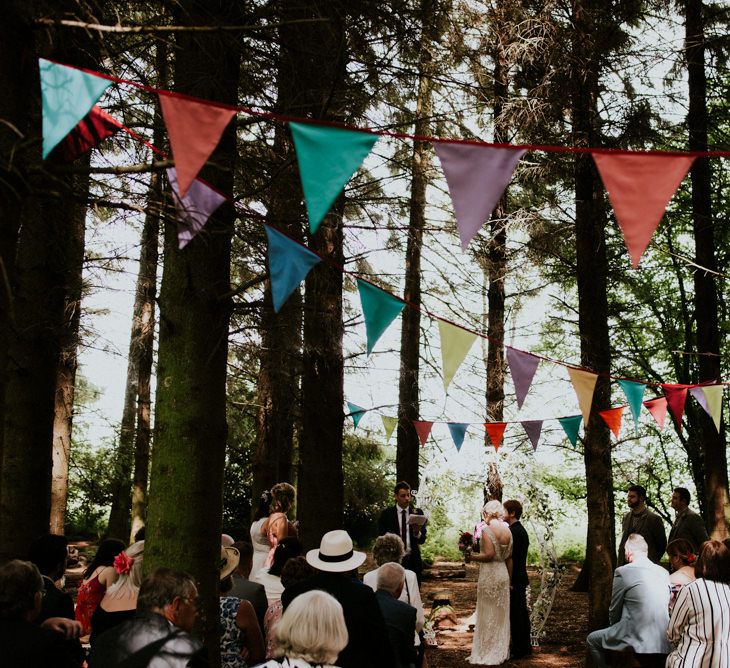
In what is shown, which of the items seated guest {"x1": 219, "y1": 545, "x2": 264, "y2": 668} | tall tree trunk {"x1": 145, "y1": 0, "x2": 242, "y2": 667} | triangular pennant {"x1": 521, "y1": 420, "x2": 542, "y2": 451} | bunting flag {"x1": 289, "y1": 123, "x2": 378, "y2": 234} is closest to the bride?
triangular pennant {"x1": 521, "y1": 420, "x2": 542, "y2": 451}

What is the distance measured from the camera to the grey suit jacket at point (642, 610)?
220 inches

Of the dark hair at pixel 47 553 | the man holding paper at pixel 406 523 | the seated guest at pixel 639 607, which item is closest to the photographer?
the dark hair at pixel 47 553

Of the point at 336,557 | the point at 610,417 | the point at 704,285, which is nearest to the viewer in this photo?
the point at 336,557

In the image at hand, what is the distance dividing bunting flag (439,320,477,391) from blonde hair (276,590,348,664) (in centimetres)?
350

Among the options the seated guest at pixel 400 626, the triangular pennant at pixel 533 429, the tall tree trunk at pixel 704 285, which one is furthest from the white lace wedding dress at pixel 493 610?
the seated guest at pixel 400 626

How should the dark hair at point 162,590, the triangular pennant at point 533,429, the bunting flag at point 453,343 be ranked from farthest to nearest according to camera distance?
the triangular pennant at point 533,429 < the bunting flag at point 453,343 < the dark hair at point 162,590

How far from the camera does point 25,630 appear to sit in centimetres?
316

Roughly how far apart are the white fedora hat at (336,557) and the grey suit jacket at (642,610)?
7.90 feet

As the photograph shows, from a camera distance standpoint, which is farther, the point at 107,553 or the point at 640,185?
the point at 107,553

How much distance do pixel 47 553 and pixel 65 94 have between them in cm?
247

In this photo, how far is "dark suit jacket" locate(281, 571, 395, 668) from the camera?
3.78 metres

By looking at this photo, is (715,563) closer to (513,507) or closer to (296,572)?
(296,572)

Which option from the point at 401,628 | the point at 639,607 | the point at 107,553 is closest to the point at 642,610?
the point at 639,607

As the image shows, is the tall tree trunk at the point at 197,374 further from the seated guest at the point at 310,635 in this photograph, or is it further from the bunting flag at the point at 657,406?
the bunting flag at the point at 657,406
